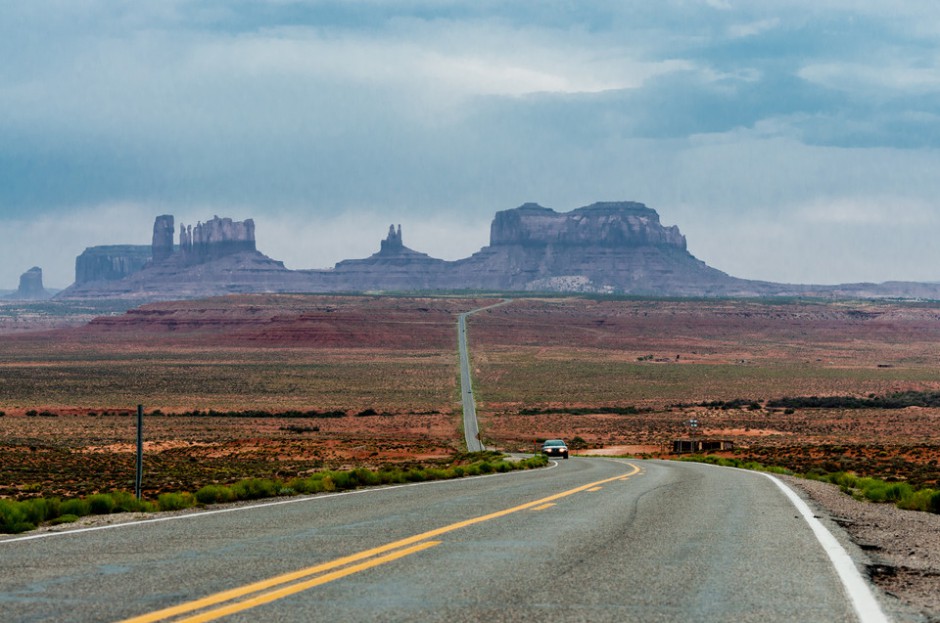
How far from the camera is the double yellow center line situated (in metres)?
6.76

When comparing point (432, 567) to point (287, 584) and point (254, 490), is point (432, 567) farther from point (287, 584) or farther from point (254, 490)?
point (254, 490)

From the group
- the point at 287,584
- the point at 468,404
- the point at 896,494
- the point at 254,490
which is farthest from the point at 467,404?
the point at 287,584

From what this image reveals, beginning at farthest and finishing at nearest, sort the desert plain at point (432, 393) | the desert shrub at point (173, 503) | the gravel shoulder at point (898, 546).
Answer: the desert plain at point (432, 393)
the desert shrub at point (173, 503)
the gravel shoulder at point (898, 546)

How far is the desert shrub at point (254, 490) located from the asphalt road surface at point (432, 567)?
302 centimetres

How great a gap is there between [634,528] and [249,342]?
16523 cm

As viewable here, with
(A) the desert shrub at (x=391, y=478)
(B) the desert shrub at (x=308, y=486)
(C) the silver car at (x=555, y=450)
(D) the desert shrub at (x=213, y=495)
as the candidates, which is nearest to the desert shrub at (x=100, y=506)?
(D) the desert shrub at (x=213, y=495)

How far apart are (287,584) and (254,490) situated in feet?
33.9

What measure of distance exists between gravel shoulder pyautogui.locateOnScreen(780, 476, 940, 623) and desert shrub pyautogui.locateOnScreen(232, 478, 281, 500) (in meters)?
9.59

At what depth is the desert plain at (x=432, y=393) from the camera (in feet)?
152

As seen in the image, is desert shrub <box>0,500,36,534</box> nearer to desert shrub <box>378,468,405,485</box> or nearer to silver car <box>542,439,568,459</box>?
desert shrub <box>378,468,405,485</box>

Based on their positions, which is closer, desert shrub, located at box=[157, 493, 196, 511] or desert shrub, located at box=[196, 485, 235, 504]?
desert shrub, located at box=[157, 493, 196, 511]

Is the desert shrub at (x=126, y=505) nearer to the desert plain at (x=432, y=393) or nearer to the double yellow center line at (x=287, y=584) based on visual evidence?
the double yellow center line at (x=287, y=584)

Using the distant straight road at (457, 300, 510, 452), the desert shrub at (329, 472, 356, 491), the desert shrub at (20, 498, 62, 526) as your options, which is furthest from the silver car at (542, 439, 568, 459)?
the desert shrub at (20, 498, 62, 526)

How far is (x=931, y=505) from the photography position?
16.8 meters
